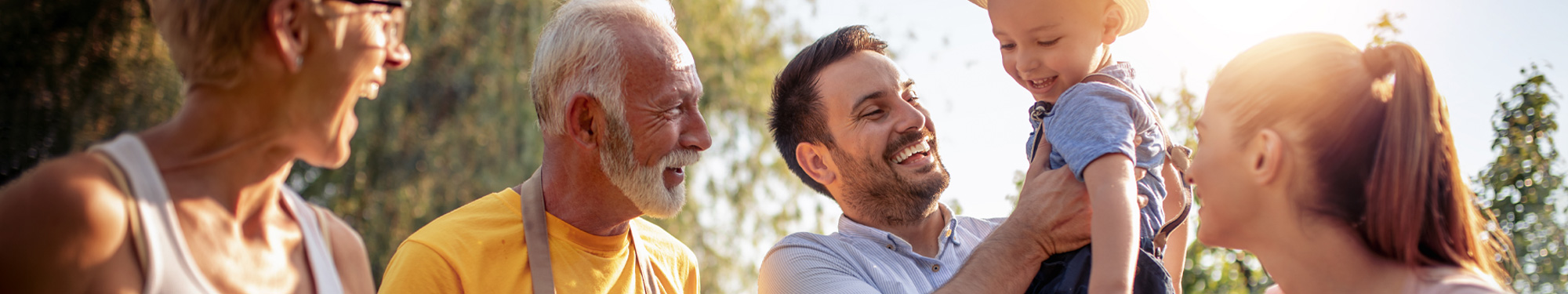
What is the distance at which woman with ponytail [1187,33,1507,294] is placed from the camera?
1740 mm

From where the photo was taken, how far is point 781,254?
3.10m

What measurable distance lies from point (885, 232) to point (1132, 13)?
99 cm

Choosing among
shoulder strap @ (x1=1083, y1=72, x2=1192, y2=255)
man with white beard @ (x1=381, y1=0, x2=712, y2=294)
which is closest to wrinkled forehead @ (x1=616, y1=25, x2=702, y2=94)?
man with white beard @ (x1=381, y1=0, x2=712, y2=294)

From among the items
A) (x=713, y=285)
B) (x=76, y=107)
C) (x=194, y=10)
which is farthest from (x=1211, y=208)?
(x=76, y=107)

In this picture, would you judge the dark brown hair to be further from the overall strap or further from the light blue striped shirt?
the overall strap

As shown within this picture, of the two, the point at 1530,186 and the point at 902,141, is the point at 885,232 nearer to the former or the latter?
the point at 902,141

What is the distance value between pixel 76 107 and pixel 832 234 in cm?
782

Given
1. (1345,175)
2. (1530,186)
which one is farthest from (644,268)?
(1530,186)

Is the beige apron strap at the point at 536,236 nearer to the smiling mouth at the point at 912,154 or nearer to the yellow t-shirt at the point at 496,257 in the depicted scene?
the yellow t-shirt at the point at 496,257

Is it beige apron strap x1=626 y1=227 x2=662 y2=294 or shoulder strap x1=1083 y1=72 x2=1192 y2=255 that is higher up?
shoulder strap x1=1083 y1=72 x2=1192 y2=255

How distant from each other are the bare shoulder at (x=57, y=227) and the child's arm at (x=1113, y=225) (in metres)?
1.76

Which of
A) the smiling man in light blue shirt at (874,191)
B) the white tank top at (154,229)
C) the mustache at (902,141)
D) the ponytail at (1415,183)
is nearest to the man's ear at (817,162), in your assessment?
the smiling man in light blue shirt at (874,191)

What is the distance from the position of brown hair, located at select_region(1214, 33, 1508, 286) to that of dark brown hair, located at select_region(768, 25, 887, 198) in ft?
5.70

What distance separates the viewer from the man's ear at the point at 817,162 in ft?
11.3
